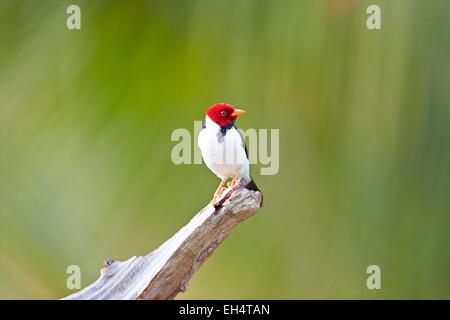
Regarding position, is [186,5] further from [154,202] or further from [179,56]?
[154,202]

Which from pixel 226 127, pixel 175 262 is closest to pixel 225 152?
pixel 226 127

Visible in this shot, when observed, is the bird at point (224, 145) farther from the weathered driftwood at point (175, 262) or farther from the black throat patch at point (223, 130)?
the weathered driftwood at point (175, 262)

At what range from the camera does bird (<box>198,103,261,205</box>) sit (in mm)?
2859

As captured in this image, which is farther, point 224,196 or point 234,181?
point 234,181

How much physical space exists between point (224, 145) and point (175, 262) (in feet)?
1.90

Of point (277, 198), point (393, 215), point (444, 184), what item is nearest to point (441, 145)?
point (444, 184)

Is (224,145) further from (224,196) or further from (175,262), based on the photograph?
(175,262)

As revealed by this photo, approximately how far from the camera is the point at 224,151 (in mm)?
2857

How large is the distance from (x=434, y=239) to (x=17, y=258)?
247 cm

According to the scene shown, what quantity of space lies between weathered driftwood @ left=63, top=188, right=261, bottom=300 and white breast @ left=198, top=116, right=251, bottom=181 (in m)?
0.23

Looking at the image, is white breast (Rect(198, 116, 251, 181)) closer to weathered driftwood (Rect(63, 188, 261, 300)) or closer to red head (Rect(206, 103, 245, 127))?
red head (Rect(206, 103, 245, 127))

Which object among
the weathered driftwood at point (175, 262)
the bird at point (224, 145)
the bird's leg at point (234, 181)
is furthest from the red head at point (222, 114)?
the weathered driftwood at point (175, 262)

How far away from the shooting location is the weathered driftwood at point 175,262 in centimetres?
253

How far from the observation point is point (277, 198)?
161 inches
